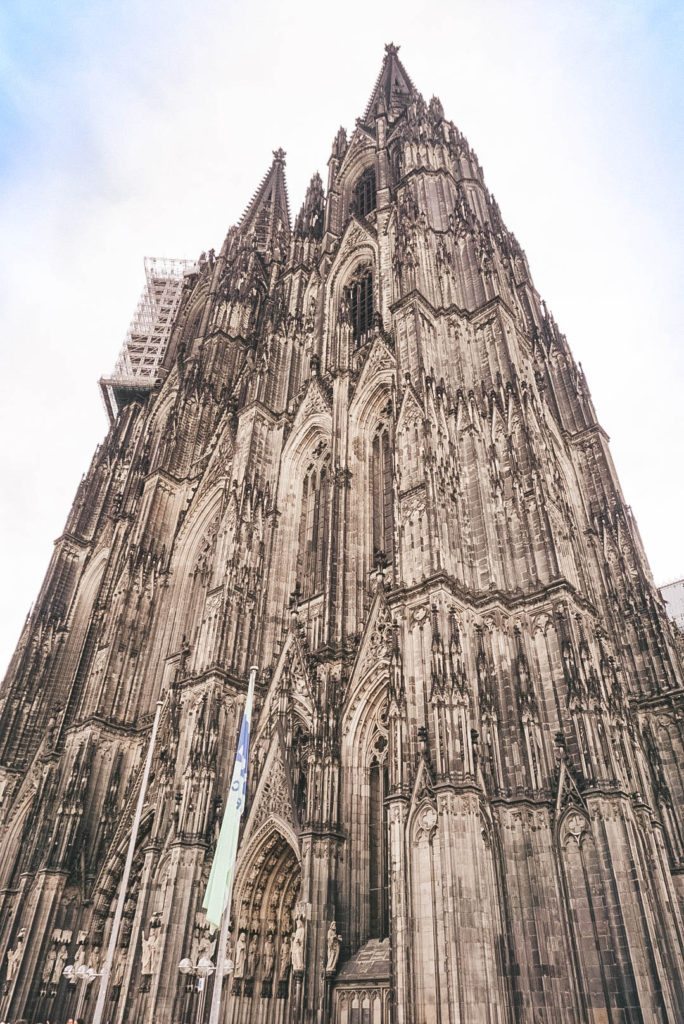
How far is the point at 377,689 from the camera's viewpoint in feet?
58.5

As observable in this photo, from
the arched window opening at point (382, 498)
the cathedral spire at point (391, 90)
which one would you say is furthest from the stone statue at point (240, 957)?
the cathedral spire at point (391, 90)

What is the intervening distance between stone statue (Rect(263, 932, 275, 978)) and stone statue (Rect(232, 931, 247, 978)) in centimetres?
58

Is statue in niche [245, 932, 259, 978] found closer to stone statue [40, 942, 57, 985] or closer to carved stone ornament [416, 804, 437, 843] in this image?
carved stone ornament [416, 804, 437, 843]

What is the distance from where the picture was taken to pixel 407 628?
16.5 m

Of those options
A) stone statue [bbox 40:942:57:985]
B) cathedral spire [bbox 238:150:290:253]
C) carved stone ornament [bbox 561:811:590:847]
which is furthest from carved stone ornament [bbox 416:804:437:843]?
cathedral spire [bbox 238:150:290:253]

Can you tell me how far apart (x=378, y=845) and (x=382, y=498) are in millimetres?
10264

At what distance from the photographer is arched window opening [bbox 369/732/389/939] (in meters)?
15.3

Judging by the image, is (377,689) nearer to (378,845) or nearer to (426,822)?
(378,845)

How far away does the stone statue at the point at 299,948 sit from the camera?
47.2ft

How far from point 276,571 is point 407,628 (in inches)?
309

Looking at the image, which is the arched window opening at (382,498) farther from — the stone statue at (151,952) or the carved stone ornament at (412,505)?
the stone statue at (151,952)

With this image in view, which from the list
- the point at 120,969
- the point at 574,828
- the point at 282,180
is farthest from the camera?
the point at 282,180

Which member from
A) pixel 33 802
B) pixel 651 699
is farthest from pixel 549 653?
pixel 33 802

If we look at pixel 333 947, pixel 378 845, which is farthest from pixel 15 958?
pixel 378 845
